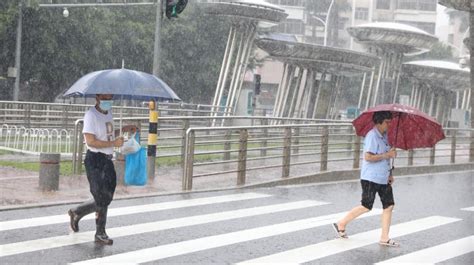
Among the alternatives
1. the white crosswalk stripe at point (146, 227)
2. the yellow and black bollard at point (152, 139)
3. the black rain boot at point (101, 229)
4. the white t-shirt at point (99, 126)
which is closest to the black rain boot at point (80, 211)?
the white crosswalk stripe at point (146, 227)

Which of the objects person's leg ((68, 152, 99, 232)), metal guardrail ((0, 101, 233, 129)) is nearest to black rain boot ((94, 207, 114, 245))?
person's leg ((68, 152, 99, 232))

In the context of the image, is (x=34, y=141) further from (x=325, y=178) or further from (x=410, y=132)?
(x=410, y=132)

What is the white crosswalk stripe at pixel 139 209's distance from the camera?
979 centimetres

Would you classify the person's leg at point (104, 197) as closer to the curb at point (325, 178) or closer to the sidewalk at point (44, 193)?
the curb at point (325, 178)

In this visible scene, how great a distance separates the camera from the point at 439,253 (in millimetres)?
9117

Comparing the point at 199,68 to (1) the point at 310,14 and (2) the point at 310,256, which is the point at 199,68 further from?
(2) the point at 310,256

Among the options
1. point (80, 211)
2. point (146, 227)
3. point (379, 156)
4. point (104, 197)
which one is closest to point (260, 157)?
point (146, 227)

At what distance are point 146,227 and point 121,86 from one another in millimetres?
2125

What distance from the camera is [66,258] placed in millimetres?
7918

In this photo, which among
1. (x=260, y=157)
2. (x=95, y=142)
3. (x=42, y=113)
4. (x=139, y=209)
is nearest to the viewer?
(x=95, y=142)

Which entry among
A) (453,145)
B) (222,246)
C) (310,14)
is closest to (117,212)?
(222,246)

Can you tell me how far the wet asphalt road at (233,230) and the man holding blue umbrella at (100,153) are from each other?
0.40 meters

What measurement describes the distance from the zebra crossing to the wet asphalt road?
1 centimetres

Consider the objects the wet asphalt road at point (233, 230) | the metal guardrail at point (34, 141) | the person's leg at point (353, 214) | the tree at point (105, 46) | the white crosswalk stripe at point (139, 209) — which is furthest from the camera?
the tree at point (105, 46)
